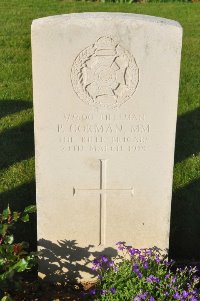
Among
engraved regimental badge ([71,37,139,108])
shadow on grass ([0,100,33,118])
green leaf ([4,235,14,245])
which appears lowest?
green leaf ([4,235,14,245])

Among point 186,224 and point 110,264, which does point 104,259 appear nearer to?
point 110,264

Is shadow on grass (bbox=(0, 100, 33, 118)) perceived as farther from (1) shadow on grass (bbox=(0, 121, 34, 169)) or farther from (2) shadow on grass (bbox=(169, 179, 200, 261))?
(2) shadow on grass (bbox=(169, 179, 200, 261))

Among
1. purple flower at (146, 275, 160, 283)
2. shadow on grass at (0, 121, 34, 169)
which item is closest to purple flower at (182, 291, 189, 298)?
purple flower at (146, 275, 160, 283)

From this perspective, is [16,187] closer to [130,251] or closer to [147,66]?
[130,251]

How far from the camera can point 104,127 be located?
3.51 meters

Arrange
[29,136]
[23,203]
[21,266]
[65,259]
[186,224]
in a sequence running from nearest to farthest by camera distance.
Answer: [21,266] < [65,259] < [186,224] < [23,203] < [29,136]

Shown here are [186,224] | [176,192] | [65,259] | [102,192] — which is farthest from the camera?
[176,192]

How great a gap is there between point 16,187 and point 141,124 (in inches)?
81.6

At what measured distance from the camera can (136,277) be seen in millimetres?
3439

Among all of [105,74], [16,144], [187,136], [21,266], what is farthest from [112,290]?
[187,136]

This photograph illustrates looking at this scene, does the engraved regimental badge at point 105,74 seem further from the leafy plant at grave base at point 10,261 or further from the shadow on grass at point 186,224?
the shadow on grass at point 186,224

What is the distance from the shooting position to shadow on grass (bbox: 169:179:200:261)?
4.38m

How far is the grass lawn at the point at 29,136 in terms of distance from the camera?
15.5 ft

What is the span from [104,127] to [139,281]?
101 centimetres
